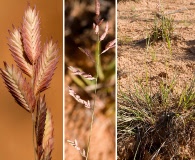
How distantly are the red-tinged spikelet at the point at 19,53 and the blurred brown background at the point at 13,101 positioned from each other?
0.08 m

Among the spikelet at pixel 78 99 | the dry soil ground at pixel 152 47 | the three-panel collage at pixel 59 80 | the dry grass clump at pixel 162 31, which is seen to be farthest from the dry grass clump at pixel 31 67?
the dry grass clump at pixel 162 31

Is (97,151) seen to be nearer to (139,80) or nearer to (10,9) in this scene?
(10,9)

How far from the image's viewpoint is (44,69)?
0.67 metres

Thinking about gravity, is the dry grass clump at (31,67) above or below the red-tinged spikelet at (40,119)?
above

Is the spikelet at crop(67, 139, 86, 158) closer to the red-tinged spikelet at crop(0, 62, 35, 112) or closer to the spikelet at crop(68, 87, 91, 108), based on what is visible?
the spikelet at crop(68, 87, 91, 108)

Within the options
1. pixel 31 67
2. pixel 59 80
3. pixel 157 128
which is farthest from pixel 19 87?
pixel 157 128

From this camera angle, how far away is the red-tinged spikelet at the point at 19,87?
661 millimetres

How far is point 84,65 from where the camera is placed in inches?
33.6

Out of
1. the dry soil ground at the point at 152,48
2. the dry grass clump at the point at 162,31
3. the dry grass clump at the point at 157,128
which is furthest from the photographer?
the dry grass clump at the point at 162,31

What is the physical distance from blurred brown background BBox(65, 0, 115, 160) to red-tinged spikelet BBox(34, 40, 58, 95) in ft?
0.50

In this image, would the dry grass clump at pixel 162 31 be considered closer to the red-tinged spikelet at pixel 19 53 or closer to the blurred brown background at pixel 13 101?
the blurred brown background at pixel 13 101

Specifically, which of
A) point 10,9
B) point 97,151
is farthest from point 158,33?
point 10,9

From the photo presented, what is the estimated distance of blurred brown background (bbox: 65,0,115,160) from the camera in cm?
83

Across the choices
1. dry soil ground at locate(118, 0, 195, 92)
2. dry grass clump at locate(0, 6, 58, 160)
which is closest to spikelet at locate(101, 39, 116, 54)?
dry grass clump at locate(0, 6, 58, 160)
